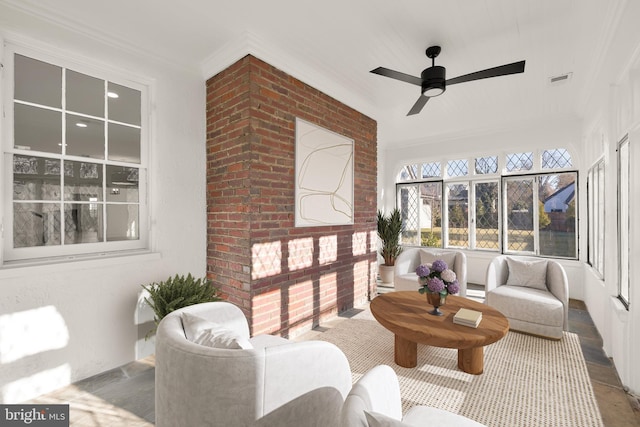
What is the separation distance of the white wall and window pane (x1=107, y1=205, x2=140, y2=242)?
15 centimetres

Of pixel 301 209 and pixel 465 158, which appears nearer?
pixel 301 209

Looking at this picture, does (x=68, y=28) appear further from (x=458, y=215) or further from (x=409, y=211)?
(x=458, y=215)

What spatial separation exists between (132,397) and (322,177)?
2.64 metres

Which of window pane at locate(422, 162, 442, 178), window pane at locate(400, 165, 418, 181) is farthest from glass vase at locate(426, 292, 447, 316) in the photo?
window pane at locate(400, 165, 418, 181)

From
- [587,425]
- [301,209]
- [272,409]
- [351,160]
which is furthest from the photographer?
[351,160]

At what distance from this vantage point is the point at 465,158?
568 cm

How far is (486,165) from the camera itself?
5469mm

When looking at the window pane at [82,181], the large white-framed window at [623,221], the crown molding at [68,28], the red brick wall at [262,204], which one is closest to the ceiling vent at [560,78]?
the large white-framed window at [623,221]

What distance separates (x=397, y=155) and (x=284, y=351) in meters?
5.78

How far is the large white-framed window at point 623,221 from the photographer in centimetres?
244

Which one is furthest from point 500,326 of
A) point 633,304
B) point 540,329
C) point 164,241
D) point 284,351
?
point 164,241

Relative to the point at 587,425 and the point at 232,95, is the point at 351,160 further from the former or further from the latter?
the point at 587,425

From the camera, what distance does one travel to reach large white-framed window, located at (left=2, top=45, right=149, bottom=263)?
216cm

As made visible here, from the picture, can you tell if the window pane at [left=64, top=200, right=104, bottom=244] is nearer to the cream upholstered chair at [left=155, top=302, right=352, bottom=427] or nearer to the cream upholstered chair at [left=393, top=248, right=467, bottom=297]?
the cream upholstered chair at [left=155, top=302, right=352, bottom=427]
